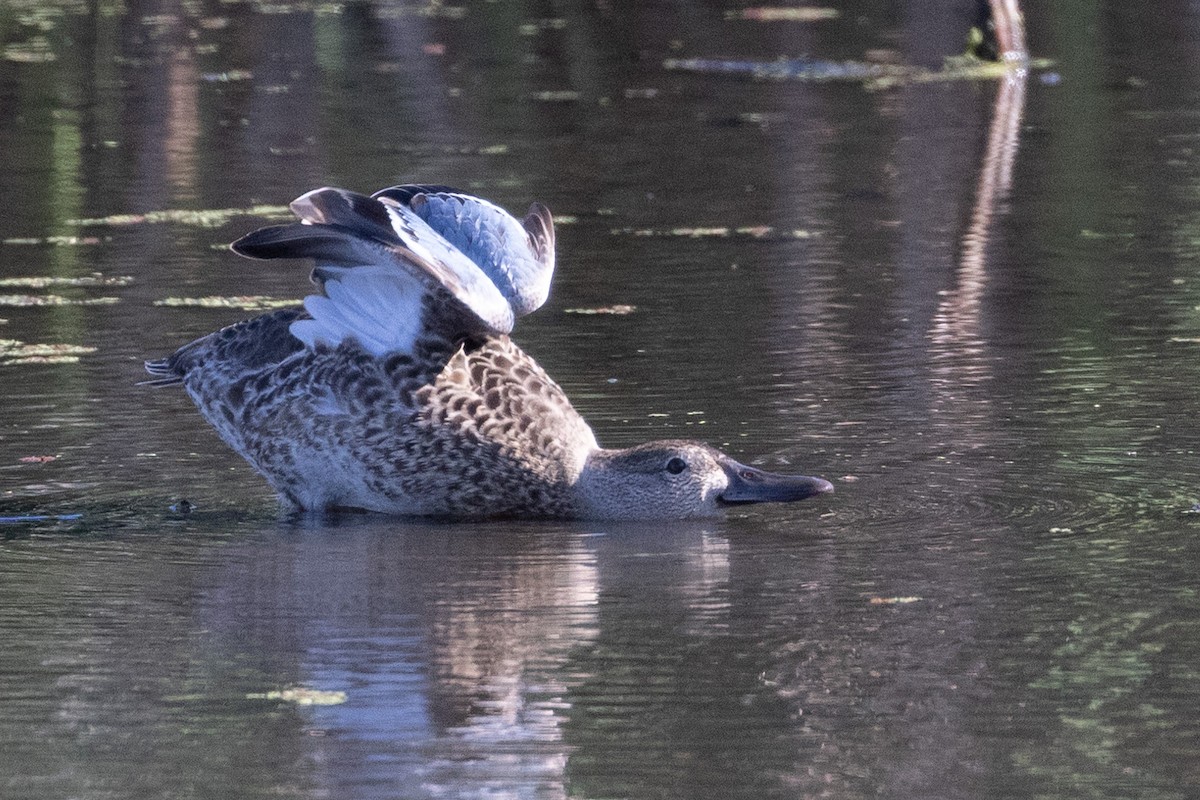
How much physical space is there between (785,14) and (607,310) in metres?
16.5

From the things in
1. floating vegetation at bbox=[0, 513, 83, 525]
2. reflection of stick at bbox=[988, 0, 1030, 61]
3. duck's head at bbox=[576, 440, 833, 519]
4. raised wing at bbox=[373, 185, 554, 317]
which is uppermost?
raised wing at bbox=[373, 185, 554, 317]

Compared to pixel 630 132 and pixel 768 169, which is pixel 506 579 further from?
pixel 630 132

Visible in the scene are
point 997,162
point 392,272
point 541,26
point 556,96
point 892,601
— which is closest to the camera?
point 892,601

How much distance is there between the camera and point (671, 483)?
25.9 ft

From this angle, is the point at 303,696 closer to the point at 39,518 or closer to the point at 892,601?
the point at 892,601

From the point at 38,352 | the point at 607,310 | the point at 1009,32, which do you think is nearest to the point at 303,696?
the point at 38,352

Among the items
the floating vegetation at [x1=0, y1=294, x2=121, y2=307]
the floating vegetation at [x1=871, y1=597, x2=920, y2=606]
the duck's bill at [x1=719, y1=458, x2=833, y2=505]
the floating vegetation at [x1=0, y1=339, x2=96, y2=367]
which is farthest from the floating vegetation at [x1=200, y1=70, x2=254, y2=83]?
the floating vegetation at [x1=871, y1=597, x2=920, y2=606]

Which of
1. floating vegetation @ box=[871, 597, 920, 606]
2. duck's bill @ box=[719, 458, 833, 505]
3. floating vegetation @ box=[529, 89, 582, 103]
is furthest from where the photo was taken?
floating vegetation @ box=[529, 89, 582, 103]

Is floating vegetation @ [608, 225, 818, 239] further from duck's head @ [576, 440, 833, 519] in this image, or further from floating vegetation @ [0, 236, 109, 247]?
duck's head @ [576, 440, 833, 519]

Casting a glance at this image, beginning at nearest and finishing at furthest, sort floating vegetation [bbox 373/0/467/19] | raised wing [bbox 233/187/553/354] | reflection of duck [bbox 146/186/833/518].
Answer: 1. raised wing [bbox 233/187/553/354]
2. reflection of duck [bbox 146/186/833/518]
3. floating vegetation [bbox 373/0/467/19]

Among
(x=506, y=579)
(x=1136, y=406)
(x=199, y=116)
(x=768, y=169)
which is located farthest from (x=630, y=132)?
(x=506, y=579)

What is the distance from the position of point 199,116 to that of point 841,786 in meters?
14.6

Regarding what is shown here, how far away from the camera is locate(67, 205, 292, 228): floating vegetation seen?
13781 millimetres

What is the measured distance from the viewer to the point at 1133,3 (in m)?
27.3
